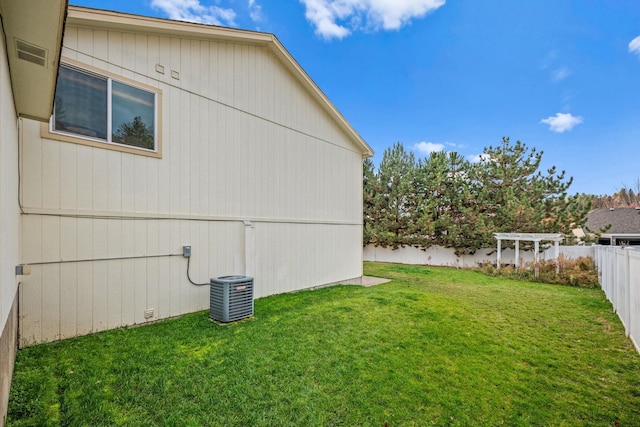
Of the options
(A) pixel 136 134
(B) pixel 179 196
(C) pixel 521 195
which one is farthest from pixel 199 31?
(C) pixel 521 195

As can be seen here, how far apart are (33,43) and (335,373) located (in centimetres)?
393

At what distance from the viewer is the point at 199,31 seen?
5395 mm

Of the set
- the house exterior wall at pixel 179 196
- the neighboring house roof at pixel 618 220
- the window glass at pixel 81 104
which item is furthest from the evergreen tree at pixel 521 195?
the window glass at pixel 81 104

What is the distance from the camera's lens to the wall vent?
2.02m

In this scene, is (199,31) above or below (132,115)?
above

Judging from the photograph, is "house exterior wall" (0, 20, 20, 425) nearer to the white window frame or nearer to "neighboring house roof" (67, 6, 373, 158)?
the white window frame

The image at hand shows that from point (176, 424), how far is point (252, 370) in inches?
39.7

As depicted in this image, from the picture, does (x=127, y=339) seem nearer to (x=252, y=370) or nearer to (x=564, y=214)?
(x=252, y=370)

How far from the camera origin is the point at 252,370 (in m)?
3.29

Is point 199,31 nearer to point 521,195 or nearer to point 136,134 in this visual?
point 136,134

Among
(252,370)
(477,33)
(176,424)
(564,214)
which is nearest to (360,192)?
(252,370)

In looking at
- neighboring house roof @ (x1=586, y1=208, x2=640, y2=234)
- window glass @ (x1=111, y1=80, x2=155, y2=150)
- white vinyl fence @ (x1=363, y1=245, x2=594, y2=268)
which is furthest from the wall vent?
neighboring house roof @ (x1=586, y1=208, x2=640, y2=234)

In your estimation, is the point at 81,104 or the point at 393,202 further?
the point at 393,202

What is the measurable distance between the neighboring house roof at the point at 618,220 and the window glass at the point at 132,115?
25570 millimetres
